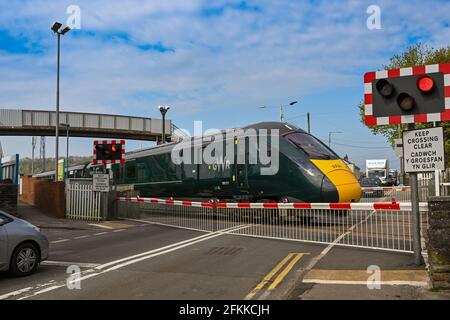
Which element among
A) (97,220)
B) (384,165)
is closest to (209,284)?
(97,220)

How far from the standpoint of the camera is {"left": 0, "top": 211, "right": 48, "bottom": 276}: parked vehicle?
7.80m

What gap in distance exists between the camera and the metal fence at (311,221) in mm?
10726

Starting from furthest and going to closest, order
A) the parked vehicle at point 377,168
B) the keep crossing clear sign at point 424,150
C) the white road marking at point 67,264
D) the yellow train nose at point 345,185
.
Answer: the parked vehicle at point 377,168, the yellow train nose at point 345,185, the white road marking at point 67,264, the keep crossing clear sign at point 424,150

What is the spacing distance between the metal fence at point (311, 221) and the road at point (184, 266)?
88 cm

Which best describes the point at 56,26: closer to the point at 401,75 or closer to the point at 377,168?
the point at 401,75

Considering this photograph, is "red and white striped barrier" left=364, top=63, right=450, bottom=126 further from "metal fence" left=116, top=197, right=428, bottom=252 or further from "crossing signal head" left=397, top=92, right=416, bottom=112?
"metal fence" left=116, top=197, right=428, bottom=252

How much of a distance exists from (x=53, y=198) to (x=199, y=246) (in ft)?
39.0

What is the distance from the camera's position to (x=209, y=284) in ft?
23.1

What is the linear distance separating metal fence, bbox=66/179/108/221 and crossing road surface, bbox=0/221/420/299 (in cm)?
545

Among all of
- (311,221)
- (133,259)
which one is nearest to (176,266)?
(133,259)

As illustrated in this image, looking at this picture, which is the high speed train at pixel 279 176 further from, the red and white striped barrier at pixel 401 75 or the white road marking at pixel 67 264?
the white road marking at pixel 67 264

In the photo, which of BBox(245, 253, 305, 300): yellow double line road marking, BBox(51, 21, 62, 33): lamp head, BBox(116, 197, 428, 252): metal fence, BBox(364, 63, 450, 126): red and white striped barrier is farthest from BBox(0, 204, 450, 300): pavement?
BBox(51, 21, 62, 33): lamp head

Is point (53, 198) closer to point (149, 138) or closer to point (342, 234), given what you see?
point (342, 234)

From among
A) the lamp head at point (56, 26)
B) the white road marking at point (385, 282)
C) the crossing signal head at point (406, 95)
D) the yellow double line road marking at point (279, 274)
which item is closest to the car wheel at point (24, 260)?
the yellow double line road marking at point (279, 274)
